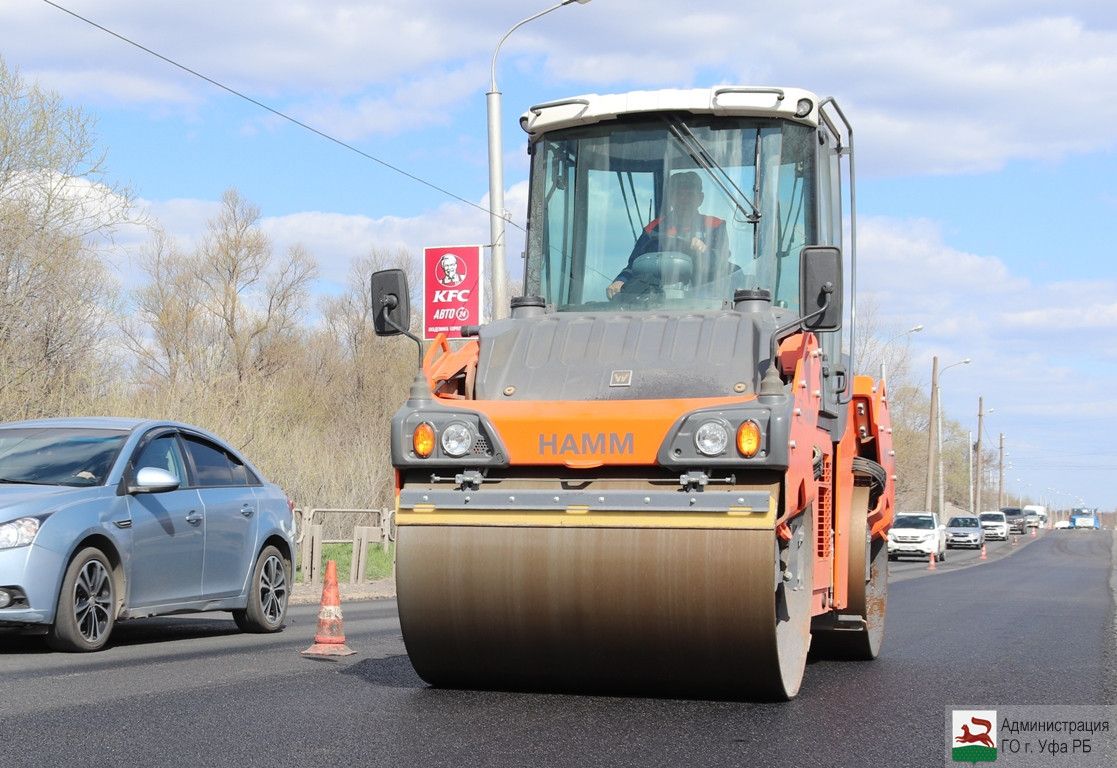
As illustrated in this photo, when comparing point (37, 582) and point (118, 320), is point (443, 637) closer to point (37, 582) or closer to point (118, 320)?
point (37, 582)

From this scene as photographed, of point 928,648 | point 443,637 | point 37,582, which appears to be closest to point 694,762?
point 443,637

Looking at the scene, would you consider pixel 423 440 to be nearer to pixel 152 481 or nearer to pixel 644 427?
pixel 644 427

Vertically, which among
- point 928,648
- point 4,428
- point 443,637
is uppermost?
point 4,428

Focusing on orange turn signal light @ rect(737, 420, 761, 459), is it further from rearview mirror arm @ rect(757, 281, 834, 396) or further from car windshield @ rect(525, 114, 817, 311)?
car windshield @ rect(525, 114, 817, 311)

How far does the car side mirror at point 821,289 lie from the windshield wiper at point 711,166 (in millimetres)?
1219

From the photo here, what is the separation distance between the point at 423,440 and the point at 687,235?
225 cm

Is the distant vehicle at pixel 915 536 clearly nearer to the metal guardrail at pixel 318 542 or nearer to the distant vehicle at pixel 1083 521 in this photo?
the metal guardrail at pixel 318 542

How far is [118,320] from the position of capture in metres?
27.8

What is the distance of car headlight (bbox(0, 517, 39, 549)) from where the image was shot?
9.23m

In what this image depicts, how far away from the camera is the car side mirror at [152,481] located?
1015 cm

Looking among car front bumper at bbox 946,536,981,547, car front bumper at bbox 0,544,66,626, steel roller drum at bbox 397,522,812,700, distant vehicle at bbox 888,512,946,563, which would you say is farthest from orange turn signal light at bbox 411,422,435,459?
car front bumper at bbox 946,536,981,547

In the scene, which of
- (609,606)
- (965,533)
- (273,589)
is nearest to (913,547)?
(965,533)

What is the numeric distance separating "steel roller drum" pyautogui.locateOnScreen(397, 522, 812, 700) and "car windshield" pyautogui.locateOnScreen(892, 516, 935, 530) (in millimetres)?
38820

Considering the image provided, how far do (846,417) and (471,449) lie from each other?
321 centimetres
